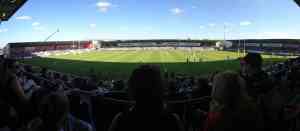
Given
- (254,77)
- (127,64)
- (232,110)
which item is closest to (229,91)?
(232,110)

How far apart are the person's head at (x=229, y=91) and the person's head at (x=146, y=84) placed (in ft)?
1.48

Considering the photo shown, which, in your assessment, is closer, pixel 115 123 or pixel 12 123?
pixel 115 123

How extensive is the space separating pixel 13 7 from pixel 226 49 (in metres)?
56.0

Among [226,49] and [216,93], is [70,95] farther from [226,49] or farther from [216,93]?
[226,49]

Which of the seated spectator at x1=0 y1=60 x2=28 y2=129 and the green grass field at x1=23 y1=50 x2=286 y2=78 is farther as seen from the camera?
the green grass field at x1=23 y1=50 x2=286 y2=78

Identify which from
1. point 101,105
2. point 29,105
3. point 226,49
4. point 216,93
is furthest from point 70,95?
point 226,49

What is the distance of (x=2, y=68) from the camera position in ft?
9.31

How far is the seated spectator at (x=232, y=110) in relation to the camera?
2324mm

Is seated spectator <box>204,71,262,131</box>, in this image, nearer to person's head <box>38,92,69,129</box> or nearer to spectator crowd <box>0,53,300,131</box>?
spectator crowd <box>0,53,300,131</box>

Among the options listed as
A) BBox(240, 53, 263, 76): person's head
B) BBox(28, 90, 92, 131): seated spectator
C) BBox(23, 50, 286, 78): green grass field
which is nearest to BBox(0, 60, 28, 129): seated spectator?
BBox(28, 90, 92, 131): seated spectator

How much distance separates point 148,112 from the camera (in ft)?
7.08

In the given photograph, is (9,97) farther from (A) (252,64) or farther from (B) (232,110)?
(A) (252,64)

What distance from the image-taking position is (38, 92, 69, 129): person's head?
87.6 inches

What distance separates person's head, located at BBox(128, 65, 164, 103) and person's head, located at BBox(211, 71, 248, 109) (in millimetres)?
451
